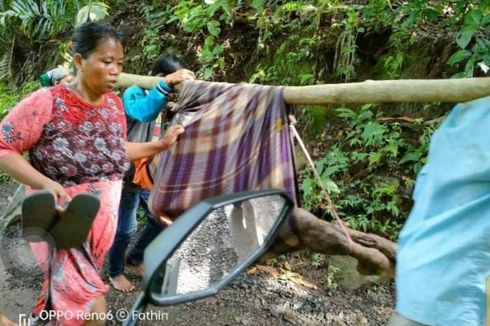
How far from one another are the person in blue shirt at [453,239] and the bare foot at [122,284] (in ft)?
8.27

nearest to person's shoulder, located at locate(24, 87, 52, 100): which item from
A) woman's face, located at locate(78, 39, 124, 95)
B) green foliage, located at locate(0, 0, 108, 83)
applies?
woman's face, located at locate(78, 39, 124, 95)

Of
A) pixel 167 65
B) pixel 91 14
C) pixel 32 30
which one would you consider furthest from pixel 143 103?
pixel 32 30

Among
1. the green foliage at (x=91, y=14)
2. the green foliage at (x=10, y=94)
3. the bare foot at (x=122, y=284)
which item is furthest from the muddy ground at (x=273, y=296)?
the green foliage at (x=10, y=94)

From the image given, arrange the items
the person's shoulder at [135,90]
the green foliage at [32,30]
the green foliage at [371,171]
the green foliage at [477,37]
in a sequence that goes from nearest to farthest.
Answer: the green foliage at [477,37]
the person's shoulder at [135,90]
the green foliage at [371,171]
the green foliage at [32,30]

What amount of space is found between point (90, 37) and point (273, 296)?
2.13 metres

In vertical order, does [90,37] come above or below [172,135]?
above

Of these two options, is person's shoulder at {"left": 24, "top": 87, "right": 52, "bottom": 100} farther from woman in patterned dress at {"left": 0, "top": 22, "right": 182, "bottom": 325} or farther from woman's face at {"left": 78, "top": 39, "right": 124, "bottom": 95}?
woman's face at {"left": 78, "top": 39, "right": 124, "bottom": 95}

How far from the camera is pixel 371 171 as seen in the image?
397 cm

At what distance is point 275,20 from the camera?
15.7 feet

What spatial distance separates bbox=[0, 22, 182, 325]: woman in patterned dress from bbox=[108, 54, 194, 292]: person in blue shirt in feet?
0.96

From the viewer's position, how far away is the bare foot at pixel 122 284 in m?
3.52

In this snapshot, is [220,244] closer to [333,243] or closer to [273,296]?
[333,243]

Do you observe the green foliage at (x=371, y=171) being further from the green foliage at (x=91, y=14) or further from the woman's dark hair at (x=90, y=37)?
the green foliage at (x=91, y=14)

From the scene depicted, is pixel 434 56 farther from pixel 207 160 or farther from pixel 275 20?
pixel 207 160
